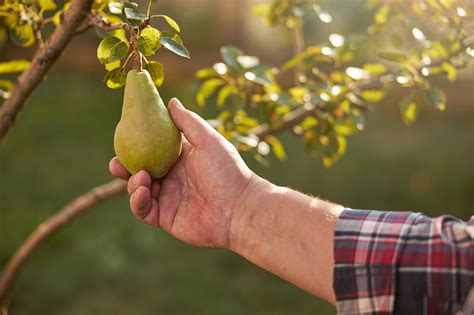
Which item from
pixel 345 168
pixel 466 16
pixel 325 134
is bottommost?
pixel 345 168

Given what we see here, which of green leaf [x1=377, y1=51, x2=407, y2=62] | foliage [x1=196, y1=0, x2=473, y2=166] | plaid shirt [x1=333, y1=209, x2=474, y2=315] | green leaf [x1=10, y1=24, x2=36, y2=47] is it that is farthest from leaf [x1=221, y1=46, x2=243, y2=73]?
plaid shirt [x1=333, y1=209, x2=474, y2=315]

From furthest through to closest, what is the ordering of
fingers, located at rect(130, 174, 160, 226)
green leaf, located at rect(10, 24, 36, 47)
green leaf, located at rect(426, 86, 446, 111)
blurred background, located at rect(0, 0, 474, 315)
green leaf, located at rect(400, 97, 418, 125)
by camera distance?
blurred background, located at rect(0, 0, 474, 315)
green leaf, located at rect(400, 97, 418, 125)
green leaf, located at rect(426, 86, 446, 111)
green leaf, located at rect(10, 24, 36, 47)
fingers, located at rect(130, 174, 160, 226)

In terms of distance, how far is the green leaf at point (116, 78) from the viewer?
0.98 meters

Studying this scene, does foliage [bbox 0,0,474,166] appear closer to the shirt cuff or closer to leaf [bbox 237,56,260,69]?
leaf [bbox 237,56,260,69]

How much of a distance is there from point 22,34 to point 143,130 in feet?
1.12

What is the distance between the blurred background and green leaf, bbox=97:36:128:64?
204 cm

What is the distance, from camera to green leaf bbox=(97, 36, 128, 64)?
924 mm

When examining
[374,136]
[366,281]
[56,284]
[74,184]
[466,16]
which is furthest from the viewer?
[374,136]

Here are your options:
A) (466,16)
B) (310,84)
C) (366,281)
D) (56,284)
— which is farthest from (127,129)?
(56,284)

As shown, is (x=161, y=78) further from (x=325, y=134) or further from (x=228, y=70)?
(x=325, y=134)

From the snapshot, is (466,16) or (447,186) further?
(447,186)

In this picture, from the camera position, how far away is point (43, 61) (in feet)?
3.60

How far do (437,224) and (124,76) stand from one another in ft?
1.58

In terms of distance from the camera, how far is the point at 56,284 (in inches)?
114
